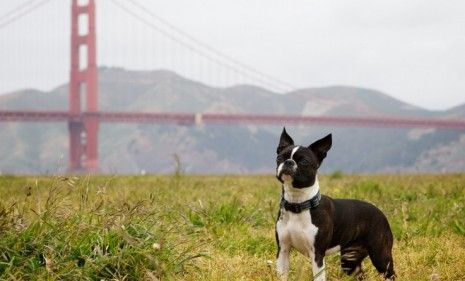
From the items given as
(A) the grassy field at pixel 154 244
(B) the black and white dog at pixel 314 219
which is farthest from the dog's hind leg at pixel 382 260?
(A) the grassy field at pixel 154 244

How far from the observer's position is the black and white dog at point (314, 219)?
4.20 m

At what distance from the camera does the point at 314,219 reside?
4.28 metres

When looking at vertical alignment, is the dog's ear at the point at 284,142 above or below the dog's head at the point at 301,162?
above

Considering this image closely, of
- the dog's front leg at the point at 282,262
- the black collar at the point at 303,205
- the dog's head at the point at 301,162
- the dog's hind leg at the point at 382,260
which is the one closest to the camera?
the dog's head at the point at 301,162

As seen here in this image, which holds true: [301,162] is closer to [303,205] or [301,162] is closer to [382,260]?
[303,205]

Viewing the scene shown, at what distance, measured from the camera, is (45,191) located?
11914 millimetres

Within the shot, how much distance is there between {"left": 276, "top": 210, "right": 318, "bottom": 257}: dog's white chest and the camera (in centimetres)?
426

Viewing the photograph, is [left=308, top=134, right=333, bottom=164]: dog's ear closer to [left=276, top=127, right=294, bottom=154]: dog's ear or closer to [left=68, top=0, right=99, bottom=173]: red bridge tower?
[left=276, top=127, right=294, bottom=154]: dog's ear

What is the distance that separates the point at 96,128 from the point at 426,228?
7168cm

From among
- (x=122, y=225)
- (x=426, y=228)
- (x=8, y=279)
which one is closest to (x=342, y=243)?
(x=122, y=225)

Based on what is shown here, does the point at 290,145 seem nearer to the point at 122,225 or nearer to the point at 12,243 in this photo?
the point at 122,225

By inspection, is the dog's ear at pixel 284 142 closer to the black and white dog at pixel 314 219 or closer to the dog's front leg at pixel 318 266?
the black and white dog at pixel 314 219

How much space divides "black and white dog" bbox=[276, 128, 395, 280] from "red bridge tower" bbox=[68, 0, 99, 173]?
69.1 m

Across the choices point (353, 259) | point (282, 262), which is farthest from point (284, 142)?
point (353, 259)
